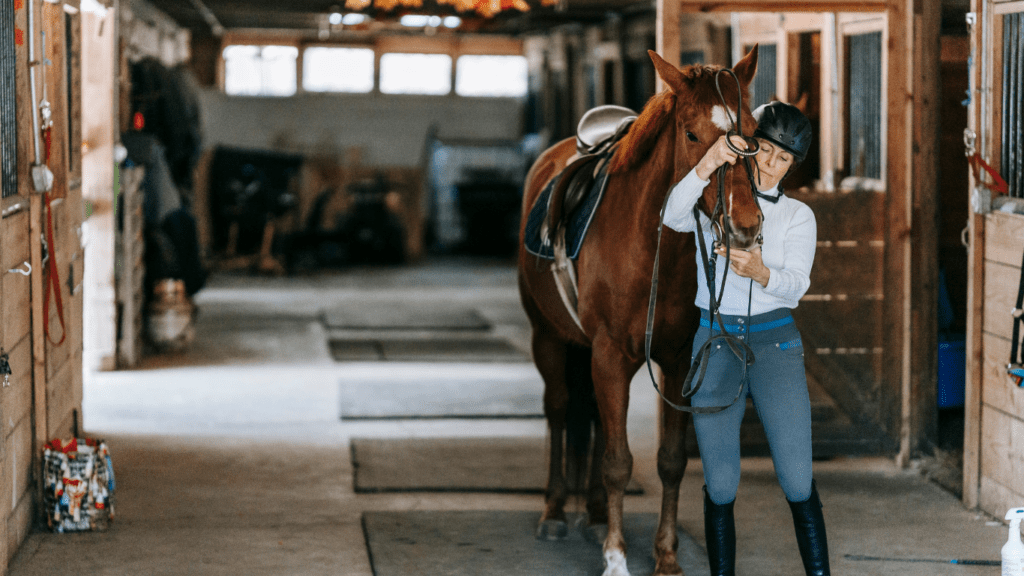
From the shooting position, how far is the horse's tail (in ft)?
14.0

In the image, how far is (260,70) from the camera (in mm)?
14906

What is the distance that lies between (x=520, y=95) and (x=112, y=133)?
363 inches

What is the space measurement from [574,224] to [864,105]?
2269mm

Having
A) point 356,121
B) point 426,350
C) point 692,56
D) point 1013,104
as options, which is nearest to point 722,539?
point 1013,104

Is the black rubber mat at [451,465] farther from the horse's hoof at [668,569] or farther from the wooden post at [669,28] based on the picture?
the wooden post at [669,28]

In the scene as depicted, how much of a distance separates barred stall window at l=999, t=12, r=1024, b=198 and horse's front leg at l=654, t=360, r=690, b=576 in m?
1.48

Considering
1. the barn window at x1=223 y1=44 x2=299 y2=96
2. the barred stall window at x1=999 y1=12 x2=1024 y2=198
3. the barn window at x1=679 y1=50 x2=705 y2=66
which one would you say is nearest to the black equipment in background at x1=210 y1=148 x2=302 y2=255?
the barn window at x1=223 y1=44 x2=299 y2=96

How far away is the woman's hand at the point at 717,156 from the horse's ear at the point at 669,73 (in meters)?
0.22

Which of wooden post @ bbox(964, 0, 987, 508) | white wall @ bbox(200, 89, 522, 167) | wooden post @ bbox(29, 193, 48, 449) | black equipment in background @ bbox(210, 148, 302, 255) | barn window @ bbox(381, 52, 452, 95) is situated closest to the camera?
wooden post @ bbox(29, 193, 48, 449)

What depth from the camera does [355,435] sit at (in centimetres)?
563

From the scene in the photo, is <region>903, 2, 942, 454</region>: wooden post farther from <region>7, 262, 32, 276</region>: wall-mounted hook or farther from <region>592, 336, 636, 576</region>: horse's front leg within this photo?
<region>7, 262, 32, 276</region>: wall-mounted hook

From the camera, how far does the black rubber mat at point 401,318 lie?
9266 millimetres

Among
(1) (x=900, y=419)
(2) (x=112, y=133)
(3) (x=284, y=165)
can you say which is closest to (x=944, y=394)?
(1) (x=900, y=419)

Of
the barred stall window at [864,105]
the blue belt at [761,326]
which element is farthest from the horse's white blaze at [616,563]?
the barred stall window at [864,105]
